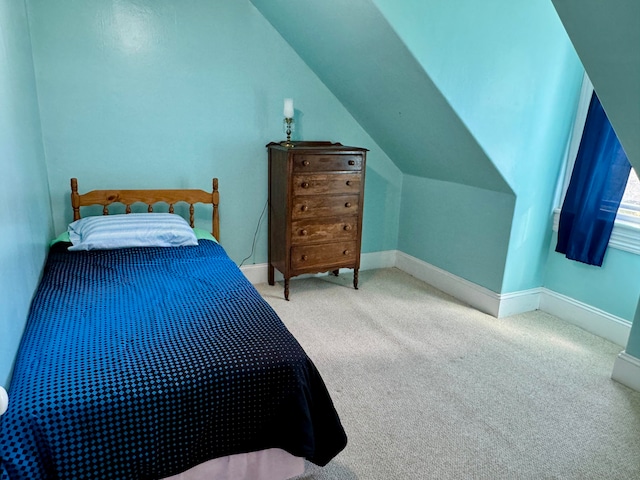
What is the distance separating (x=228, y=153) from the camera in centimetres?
307

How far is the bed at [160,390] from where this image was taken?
1.10 metres

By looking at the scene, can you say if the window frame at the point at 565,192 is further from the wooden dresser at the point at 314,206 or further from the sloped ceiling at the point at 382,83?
the wooden dresser at the point at 314,206

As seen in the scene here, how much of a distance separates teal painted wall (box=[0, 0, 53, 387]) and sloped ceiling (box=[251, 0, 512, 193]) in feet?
4.91

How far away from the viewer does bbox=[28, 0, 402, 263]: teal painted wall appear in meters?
2.55

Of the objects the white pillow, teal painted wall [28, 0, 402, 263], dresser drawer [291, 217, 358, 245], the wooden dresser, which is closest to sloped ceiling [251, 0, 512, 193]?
teal painted wall [28, 0, 402, 263]

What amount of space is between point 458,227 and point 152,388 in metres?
2.58

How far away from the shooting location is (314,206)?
3.01 meters

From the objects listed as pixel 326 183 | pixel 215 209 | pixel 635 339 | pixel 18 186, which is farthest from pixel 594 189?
pixel 18 186

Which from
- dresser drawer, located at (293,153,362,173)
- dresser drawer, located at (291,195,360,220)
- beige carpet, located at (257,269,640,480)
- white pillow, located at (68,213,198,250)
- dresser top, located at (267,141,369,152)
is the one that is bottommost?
beige carpet, located at (257,269,640,480)

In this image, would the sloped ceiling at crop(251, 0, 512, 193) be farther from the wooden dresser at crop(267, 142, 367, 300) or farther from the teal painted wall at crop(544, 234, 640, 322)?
the teal painted wall at crop(544, 234, 640, 322)

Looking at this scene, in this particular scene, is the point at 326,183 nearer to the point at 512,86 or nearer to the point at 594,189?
the point at 512,86

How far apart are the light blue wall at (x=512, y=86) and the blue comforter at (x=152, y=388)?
165 centimetres

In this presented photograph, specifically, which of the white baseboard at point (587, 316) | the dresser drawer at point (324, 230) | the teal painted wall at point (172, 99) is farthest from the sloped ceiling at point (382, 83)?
the white baseboard at point (587, 316)

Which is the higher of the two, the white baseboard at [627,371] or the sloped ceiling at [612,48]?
the sloped ceiling at [612,48]
